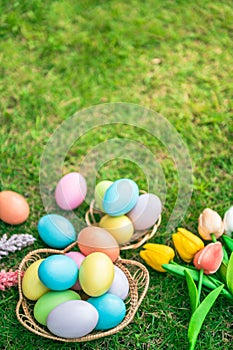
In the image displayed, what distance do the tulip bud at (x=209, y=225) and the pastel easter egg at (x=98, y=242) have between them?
308mm

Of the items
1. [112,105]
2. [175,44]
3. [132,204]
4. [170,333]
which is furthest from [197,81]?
[170,333]

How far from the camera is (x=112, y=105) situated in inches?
88.7

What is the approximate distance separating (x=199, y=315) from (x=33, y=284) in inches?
20.9

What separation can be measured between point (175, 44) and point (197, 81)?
22cm

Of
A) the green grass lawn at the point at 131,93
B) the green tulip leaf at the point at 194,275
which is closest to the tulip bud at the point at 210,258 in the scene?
the green tulip leaf at the point at 194,275

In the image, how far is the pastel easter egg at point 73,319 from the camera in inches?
63.6

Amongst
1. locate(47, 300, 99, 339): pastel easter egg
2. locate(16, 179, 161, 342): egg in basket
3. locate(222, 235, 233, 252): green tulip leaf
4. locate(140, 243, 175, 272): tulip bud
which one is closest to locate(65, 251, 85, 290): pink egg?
locate(16, 179, 161, 342): egg in basket

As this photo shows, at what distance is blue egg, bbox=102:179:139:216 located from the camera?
6.02ft

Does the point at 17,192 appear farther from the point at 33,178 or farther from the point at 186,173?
the point at 186,173

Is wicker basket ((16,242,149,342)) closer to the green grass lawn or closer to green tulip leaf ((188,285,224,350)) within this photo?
the green grass lawn

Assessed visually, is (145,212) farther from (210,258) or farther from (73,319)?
(73,319)

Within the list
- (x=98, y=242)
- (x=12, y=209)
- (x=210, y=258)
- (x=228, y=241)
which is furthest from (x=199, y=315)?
(x=12, y=209)

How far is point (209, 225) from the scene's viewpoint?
6.09 feet

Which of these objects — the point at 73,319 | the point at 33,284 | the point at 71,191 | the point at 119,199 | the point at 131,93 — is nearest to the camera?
the point at 73,319
